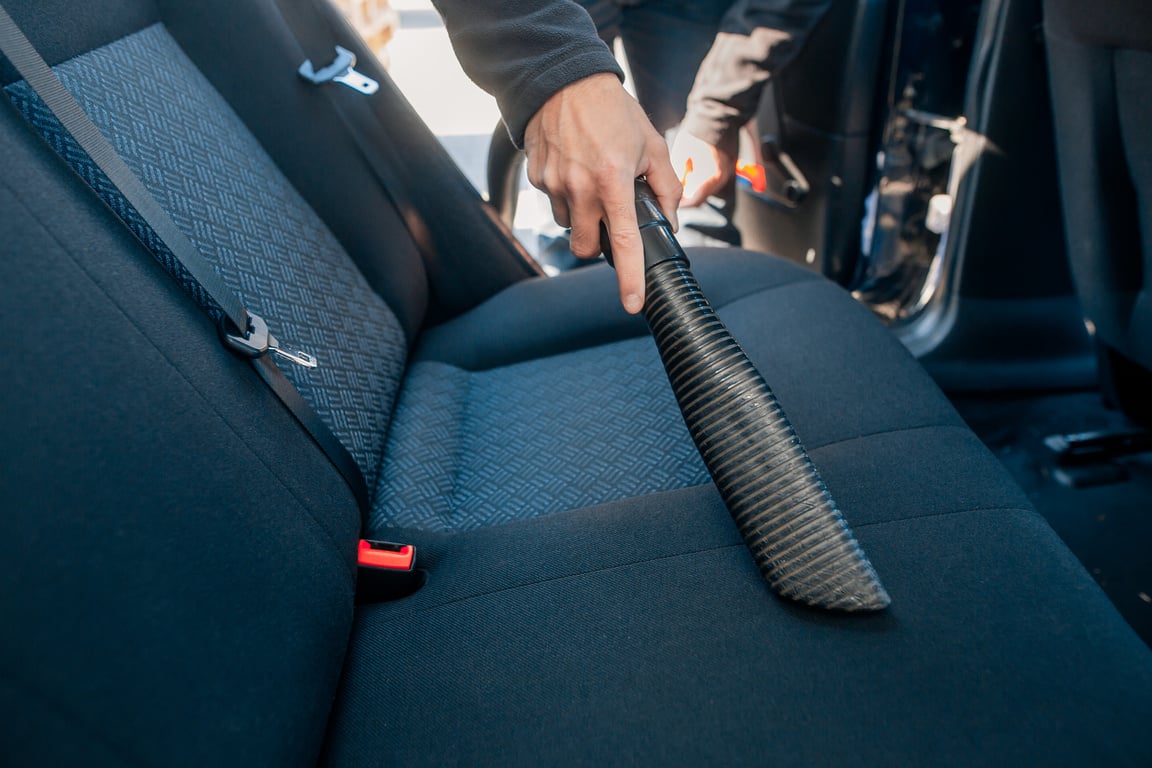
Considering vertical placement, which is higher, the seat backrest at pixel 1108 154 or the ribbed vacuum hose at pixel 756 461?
the ribbed vacuum hose at pixel 756 461

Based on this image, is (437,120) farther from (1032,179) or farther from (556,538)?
→ (556,538)

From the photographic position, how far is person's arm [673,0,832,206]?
133cm

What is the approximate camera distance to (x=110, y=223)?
0.50 meters

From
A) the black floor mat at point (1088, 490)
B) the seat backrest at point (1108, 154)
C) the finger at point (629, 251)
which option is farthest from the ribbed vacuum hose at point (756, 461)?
the black floor mat at point (1088, 490)

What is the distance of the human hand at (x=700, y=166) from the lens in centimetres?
159

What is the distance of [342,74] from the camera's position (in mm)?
879

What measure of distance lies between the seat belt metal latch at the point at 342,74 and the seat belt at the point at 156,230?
364mm

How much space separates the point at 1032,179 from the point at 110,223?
131 cm

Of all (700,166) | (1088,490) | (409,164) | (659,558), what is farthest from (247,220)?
(1088,490)

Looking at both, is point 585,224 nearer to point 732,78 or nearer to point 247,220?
point 247,220

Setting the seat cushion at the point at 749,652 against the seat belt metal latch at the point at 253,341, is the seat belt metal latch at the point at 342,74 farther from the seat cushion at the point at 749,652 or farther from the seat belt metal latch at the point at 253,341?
the seat cushion at the point at 749,652

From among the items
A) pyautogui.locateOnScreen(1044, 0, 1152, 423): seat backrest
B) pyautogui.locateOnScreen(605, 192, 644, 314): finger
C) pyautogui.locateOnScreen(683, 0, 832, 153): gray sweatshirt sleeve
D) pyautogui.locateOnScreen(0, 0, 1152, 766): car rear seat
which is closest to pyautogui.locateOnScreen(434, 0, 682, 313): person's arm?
pyautogui.locateOnScreen(605, 192, 644, 314): finger

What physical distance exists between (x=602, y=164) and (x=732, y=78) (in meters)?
0.97

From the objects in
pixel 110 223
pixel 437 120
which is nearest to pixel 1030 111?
pixel 110 223
